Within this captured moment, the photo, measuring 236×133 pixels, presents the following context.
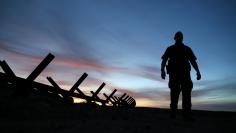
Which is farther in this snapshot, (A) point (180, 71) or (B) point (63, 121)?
(A) point (180, 71)

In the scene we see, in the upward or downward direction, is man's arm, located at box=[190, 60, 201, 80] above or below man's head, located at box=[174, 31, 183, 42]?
below

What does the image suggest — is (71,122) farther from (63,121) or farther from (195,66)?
(195,66)

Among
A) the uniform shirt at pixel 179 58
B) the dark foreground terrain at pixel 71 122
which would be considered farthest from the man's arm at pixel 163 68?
the dark foreground terrain at pixel 71 122

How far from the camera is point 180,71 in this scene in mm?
7211

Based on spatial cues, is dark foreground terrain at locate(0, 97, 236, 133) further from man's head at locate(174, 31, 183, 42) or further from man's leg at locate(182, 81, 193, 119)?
man's head at locate(174, 31, 183, 42)

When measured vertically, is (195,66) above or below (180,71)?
above

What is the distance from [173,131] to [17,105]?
4.61 meters

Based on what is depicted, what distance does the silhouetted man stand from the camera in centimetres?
715

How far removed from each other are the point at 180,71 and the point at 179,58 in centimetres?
36

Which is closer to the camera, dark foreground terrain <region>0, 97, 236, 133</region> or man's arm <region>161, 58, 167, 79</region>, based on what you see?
dark foreground terrain <region>0, 97, 236, 133</region>

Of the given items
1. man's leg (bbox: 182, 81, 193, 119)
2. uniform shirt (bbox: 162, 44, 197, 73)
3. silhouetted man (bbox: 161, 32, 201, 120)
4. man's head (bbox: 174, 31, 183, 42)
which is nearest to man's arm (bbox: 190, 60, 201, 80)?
silhouetted man (bbox: 161, 32, 201, 120)

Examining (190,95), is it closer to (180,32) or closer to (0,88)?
(180,32)

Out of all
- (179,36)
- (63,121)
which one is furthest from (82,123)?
(179,36)

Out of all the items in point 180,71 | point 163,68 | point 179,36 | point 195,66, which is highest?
point 179,36
